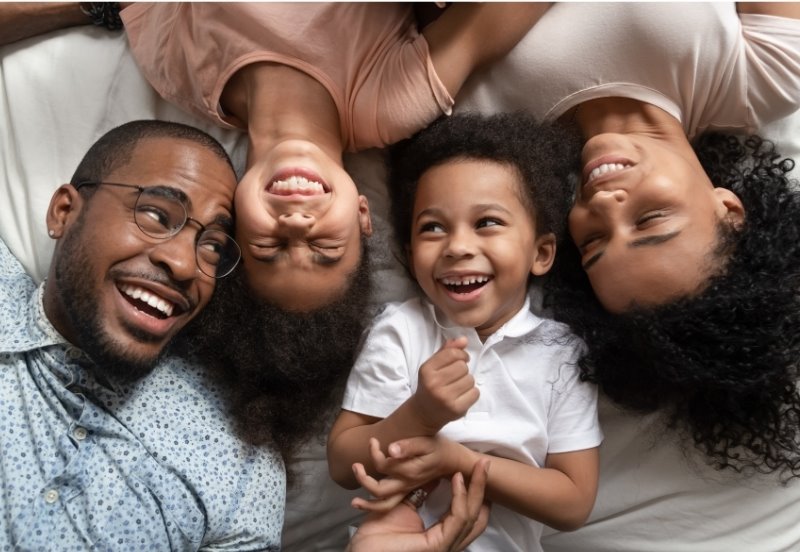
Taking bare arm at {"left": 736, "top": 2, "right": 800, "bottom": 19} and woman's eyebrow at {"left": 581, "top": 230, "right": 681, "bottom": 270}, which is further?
bare arm at {"left": 736, "top": 2, "right": 800, "bottom": 19}

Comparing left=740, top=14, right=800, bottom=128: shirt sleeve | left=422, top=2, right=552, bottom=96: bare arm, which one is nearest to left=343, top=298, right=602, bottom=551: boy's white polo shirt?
left=422, top=2, right=552, bottom=96: bare arm

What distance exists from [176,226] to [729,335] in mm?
1188

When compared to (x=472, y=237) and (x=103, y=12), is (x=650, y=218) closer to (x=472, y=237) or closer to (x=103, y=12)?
(x=472, y=237)

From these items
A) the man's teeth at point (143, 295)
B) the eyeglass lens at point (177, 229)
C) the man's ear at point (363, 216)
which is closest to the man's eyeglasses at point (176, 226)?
the eyeglass lens at point (177, 229)

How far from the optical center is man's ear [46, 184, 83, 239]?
63.6 inches

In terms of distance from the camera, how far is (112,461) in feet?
5.16

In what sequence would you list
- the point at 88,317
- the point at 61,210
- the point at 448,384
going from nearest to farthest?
the point at 448,384 → the point at 88,317 → the point at 61,210

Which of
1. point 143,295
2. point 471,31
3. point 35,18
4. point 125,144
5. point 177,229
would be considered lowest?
point 143,295

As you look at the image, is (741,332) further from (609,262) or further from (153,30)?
(153,30)

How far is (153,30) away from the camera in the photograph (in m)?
1.83

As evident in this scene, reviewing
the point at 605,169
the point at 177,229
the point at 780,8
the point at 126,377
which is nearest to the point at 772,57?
the point at 780,8

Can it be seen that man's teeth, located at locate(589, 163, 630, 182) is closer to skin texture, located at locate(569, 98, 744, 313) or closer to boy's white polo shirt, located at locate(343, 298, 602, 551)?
skin texture, located at locate(569, 98, 744, 313)

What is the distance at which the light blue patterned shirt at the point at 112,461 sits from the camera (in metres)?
1.50

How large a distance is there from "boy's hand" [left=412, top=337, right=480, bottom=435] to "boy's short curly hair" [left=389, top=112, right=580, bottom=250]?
17.1 inches
